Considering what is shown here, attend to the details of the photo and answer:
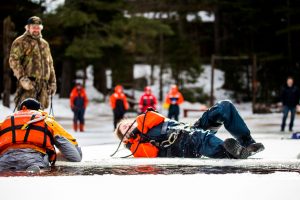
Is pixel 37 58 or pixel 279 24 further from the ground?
pixel 279 24

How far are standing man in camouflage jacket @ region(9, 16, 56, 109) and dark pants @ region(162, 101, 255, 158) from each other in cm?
251

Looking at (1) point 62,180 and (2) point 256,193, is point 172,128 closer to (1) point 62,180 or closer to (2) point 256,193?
(1) point 62,180

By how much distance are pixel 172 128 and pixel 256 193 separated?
2.87m

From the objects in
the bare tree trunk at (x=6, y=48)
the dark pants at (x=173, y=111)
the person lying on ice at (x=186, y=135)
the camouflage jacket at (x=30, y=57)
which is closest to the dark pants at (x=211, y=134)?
the person lying on ice at (x=186, y=135)

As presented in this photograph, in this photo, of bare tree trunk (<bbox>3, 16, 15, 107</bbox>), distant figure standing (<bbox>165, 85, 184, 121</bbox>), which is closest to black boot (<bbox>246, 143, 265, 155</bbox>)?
distant figure standing (<bbox>165, 85, 184, 121</bbox>)

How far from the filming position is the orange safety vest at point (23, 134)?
19.6ft

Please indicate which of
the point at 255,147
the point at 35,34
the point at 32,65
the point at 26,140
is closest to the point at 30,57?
the point at 32,65

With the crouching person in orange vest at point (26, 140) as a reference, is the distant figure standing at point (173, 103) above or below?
below

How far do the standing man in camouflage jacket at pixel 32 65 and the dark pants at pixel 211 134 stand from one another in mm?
2507

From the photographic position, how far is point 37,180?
15.5ft

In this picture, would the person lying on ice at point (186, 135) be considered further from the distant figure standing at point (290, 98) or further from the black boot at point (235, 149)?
the distant figure standing at point (290, 98)

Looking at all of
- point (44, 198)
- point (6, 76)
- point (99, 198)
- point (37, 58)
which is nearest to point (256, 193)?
point (99, 198)

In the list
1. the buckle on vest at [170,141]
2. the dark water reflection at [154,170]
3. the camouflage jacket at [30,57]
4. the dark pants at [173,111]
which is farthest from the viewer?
the dark pants at [173,111]

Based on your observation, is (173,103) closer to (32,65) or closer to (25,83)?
(32,65)
